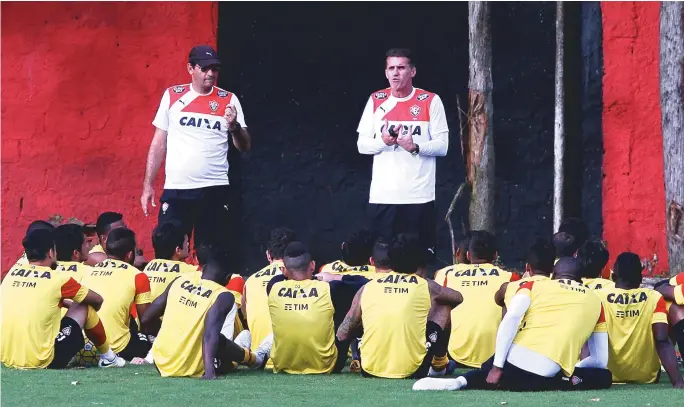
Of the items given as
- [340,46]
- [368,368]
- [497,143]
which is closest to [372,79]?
[340,46]

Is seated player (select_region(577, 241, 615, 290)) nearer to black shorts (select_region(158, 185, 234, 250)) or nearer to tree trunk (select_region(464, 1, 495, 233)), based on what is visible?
tree trunk (select_region(464, 1, 495, 233))

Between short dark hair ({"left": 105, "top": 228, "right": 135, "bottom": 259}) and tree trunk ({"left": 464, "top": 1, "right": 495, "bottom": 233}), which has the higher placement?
tree trunk ({"left": 464, "top": 1, "right": 495, "bottom": 233})

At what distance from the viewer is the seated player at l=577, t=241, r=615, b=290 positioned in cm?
896

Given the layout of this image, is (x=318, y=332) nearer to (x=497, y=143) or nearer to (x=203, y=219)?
(x=203, y=219)

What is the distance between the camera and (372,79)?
1266cm

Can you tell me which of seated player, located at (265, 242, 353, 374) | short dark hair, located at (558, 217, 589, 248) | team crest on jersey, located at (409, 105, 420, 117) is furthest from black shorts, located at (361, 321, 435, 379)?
team crest on jersey, located at (409, 105, 420, 117)

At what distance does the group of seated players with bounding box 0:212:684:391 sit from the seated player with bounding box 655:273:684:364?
1 centimetres

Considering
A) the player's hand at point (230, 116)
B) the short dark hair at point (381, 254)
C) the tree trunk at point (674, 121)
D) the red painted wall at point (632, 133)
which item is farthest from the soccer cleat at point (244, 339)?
Answer: the red painted wall at point (632, 133)

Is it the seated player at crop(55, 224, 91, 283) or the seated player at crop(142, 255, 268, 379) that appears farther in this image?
the seated player at crop(55, 224, 91, 283)

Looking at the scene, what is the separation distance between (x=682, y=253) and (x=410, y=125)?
7.52 ft

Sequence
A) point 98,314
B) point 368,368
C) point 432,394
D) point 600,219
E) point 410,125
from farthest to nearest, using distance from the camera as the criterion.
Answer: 1. point 600,219
2. point 410,125
3. point 98,314
4. point 368,368
5. point 432,394

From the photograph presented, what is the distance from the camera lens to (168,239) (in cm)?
966

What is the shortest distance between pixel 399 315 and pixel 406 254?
0.38 meters

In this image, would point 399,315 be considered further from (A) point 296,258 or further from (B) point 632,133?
(B) point 632,133
